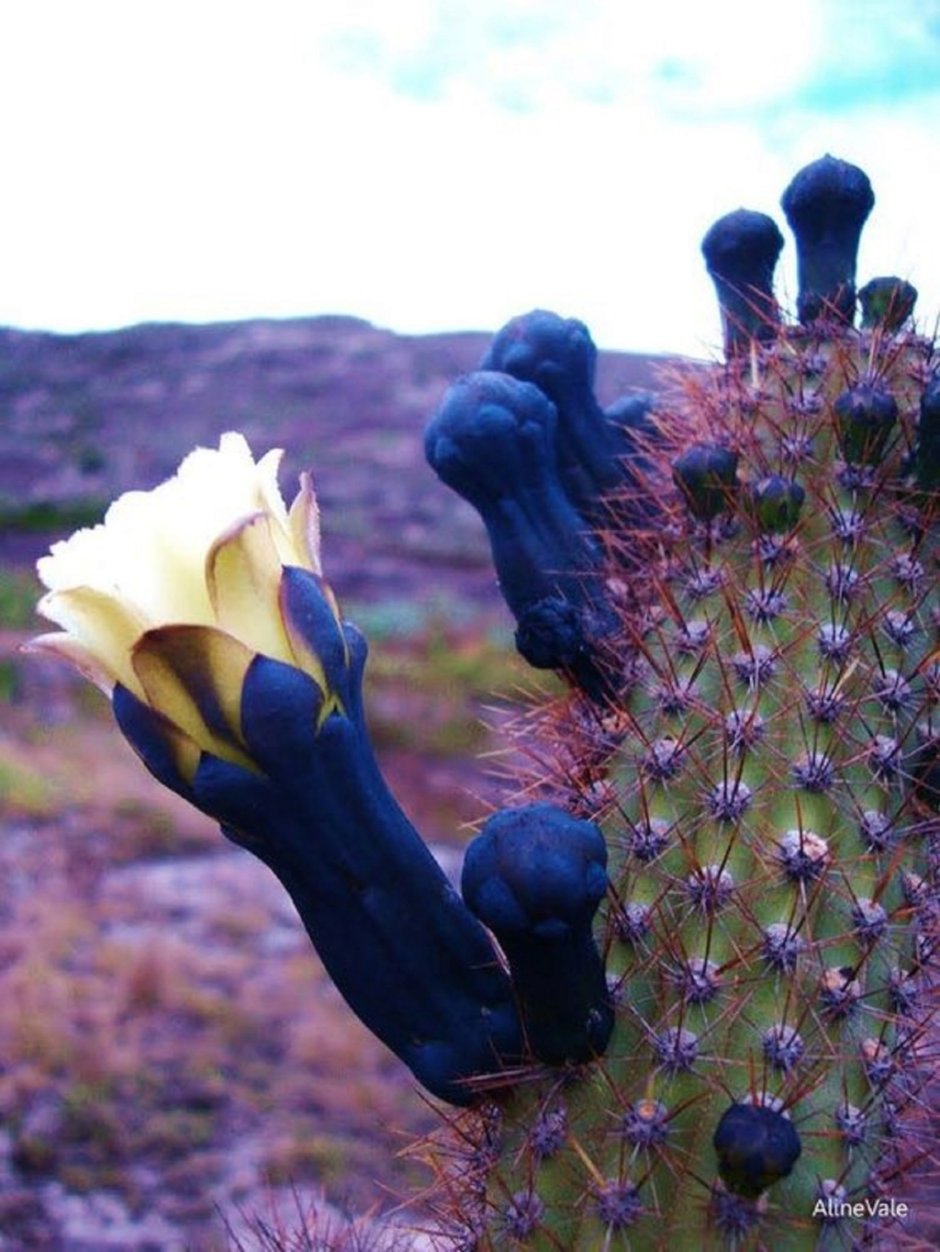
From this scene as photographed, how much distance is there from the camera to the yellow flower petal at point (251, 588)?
81cm

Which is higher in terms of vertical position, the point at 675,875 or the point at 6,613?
the point at 675,875

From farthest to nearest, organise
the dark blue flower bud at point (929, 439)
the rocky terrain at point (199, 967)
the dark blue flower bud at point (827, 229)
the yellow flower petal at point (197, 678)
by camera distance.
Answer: the rocky terrain at point (199, 967) → the dark blue flower bud at point (827, 229) → the dark blue flower bud at point (929, 439) → the yellow flower petal at point (197, 678)

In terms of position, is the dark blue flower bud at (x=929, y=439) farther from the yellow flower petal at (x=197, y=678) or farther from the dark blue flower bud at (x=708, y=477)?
the yellow flower petal at (x=197, y=678)

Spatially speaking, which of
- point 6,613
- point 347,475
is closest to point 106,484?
point 347,475

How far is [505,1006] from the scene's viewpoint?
3.22ft

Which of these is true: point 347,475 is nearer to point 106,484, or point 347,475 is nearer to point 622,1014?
point 106,484

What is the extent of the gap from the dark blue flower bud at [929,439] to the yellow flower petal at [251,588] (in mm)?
566

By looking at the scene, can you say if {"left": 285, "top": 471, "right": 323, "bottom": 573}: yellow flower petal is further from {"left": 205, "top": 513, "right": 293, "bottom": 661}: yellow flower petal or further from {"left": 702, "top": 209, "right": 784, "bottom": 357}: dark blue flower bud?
{"left": 702, "top": 209, "right": 784, "bottom": 357}: dark blue flower bud

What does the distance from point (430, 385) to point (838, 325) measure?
13.4 m

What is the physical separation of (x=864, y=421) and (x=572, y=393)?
0.95 feet

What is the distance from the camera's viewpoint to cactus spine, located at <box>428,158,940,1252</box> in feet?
3.06

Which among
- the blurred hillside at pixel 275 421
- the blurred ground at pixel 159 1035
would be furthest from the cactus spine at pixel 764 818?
the blurred hillside at pixel 275 421

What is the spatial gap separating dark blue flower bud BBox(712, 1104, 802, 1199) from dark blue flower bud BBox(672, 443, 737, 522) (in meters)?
0.50

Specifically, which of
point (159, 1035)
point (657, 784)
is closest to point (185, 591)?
point (657, 784)
